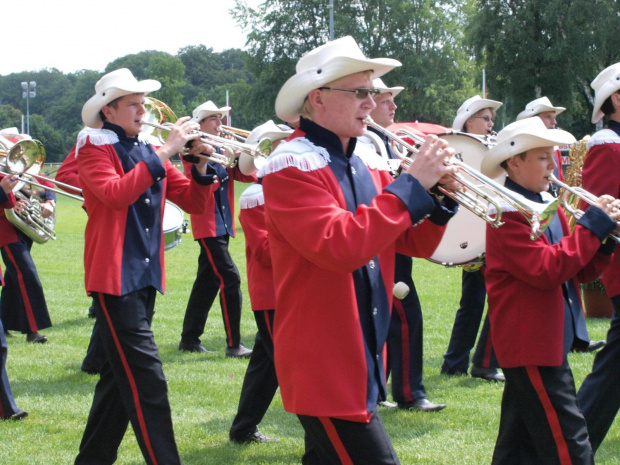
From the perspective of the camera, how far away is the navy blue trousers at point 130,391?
4.47m

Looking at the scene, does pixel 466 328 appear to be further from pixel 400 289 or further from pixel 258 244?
pixel 258 244

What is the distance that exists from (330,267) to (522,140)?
4.53ft

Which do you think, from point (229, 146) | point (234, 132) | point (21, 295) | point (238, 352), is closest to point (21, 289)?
point (21, 295)

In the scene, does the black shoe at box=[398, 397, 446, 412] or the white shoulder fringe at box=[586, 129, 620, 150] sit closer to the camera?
the white shoulder fringe at box=[586, 129, 620, 150]

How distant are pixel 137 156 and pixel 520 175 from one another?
206cm

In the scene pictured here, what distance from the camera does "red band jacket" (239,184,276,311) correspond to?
5.25 m

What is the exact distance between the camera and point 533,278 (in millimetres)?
3754

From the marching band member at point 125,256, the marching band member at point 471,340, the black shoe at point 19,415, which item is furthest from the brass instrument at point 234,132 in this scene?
the black shoe at point 19,415

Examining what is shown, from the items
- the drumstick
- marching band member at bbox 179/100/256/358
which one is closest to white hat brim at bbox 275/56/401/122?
the drumstick

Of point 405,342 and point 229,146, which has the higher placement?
point 229,146

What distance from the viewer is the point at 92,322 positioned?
987cm

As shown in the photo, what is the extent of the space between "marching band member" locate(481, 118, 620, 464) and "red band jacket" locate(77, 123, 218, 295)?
5.63 feet

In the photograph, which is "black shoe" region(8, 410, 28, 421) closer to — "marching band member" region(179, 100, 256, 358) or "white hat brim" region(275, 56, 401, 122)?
"marching band member" region(179, 100, 256, 358)

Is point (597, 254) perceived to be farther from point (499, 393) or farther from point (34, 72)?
point (34, 72)
